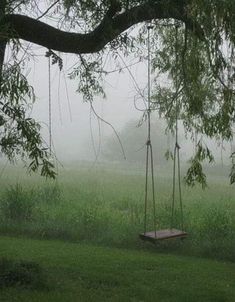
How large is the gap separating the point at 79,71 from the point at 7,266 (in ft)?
9.13

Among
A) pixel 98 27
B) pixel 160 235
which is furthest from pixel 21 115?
pixel 160 235

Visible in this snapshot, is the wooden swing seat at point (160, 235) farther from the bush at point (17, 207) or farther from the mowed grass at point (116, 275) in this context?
the bush at point (17, 207)

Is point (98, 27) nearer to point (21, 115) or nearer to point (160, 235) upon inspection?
point (21, 115)

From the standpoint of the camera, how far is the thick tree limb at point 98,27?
523 centimetres

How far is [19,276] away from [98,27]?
279 cm

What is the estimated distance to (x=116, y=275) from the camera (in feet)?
21.0

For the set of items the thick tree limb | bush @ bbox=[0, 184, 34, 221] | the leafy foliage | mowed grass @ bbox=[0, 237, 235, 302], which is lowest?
mowed grass @ bbox=[0, 237, 235, 302]

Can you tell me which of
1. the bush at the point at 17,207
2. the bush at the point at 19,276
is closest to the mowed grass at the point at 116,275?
the bush at the point at 19,276

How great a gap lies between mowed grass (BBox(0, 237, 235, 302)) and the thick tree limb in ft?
8.60

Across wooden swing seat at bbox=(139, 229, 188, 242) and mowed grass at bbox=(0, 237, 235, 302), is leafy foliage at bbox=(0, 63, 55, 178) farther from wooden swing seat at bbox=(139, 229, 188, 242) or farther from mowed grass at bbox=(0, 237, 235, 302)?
wooden swing seat at bbox=(139, 229, 188, 242)

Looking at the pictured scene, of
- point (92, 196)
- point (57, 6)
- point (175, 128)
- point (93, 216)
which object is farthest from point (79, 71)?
point (92, 196)

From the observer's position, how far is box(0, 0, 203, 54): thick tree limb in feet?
17.2

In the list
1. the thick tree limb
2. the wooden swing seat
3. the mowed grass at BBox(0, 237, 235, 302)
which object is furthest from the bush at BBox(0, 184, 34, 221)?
the thick tree limb

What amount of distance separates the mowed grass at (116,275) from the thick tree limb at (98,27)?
8.60 feet
